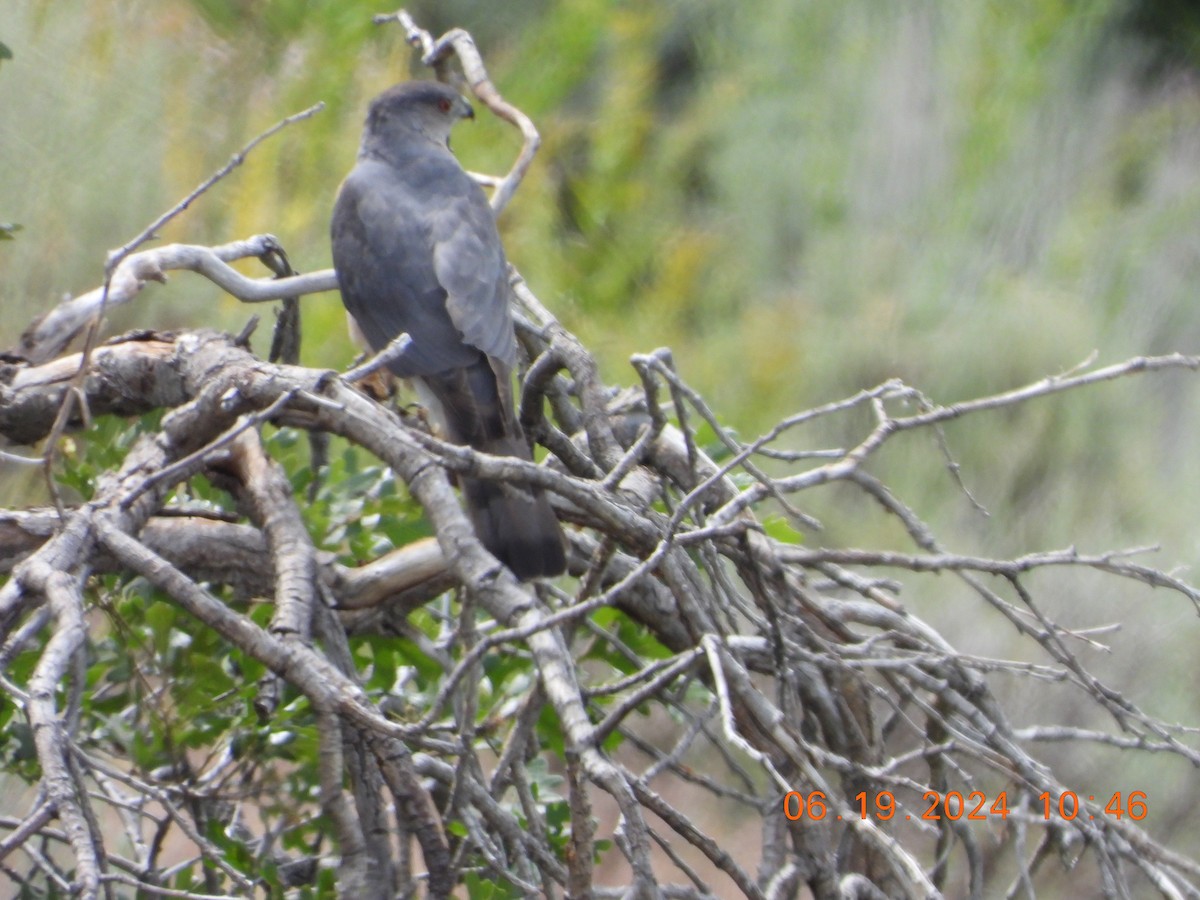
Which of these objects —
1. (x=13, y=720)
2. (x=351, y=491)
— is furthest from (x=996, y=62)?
(x=13, y=720)

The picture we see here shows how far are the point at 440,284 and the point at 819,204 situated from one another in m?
2.83

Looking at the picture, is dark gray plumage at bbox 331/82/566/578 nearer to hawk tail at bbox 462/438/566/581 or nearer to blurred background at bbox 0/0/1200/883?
hawk tail at bbox 462/438/566/581

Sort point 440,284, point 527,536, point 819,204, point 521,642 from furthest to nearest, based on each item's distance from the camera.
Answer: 1. point 819,204
2. point 440,284
3. point 527,536
4. point 521,642

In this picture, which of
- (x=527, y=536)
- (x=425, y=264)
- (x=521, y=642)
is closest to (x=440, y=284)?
(x=425, y=264)

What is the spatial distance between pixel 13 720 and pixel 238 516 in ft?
1.50

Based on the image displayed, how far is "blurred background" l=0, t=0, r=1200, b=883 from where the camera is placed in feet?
13.5

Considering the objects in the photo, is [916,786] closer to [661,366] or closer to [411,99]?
[661,366]

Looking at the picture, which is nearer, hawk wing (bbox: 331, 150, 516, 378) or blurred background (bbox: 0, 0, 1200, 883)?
hawk wing (bbox: 331, 150, 516, 378)

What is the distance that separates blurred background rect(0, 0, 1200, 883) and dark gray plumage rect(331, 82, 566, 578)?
3.31 ft

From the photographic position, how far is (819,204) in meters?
5.16

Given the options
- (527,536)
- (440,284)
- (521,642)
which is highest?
(440,284)
